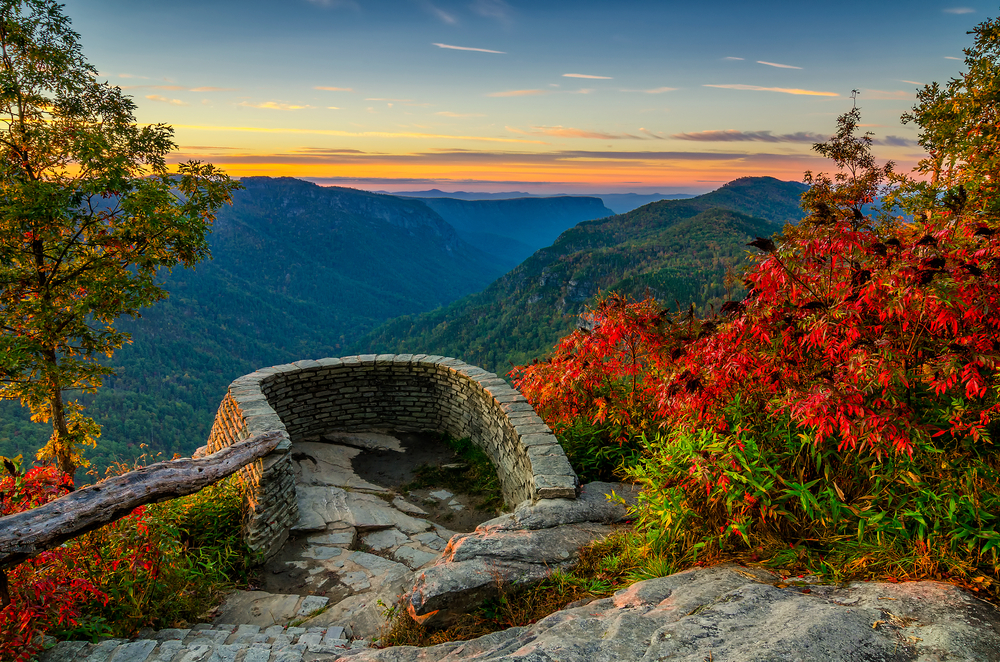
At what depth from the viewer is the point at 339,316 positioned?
14250cm

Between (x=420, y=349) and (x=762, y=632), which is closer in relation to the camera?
(x=762, y=632)

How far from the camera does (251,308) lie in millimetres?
119875

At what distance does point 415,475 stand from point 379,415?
1.67m

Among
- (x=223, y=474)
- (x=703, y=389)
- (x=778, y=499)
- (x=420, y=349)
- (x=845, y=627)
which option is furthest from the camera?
(x=420, y=349)

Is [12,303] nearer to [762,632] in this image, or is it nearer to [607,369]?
[607,369]

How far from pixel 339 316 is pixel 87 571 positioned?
145 metres

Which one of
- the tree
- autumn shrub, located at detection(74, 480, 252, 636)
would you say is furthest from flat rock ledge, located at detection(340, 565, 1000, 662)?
the tree

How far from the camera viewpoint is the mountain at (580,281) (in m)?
62.1

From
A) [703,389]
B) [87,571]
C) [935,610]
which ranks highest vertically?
[703,389]

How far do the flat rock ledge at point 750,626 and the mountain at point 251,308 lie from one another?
5384 cm

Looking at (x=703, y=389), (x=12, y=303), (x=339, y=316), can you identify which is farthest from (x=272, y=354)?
(x=703, y=389)

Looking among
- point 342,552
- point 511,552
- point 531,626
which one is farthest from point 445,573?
point 342,552

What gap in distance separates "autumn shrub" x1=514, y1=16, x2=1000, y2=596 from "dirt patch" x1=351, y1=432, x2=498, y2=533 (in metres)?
3.00

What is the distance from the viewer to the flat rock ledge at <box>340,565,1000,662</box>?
192cm
